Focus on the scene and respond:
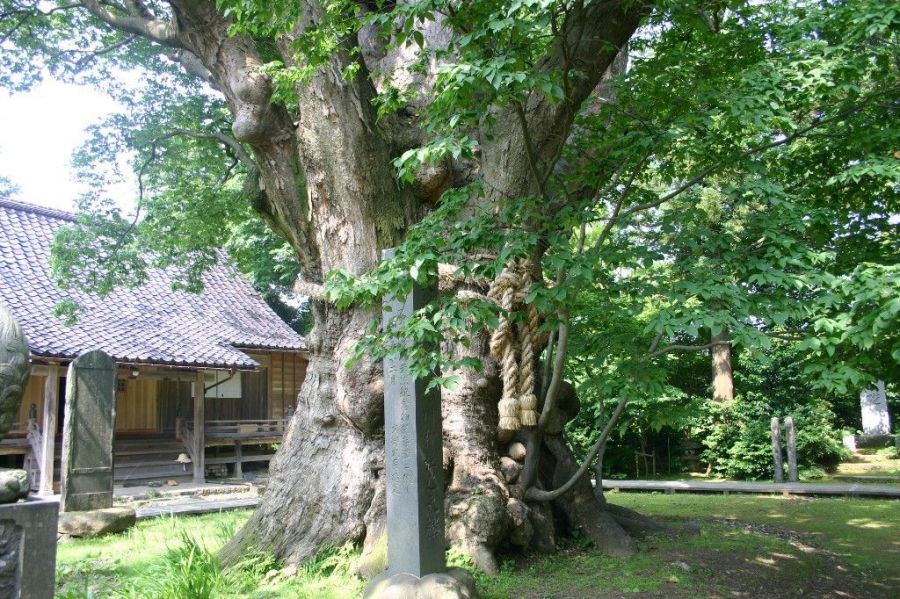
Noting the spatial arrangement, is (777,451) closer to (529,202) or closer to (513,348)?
(513,348)

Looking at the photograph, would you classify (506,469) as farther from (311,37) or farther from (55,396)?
(55,396)

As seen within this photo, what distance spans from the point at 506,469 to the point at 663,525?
9.07 feet

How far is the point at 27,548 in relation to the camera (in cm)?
435

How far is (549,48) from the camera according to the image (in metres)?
5.56

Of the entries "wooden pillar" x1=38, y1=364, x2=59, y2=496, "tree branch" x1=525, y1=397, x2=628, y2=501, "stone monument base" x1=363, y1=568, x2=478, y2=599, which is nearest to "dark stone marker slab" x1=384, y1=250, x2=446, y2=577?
"stone monument base" x1=363, y1=568, x2=478, y2=599

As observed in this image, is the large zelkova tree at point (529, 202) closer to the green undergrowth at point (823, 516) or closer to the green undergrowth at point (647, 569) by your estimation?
the green undergrowth at point (647, 569)

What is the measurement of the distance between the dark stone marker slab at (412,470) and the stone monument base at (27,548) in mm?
2264

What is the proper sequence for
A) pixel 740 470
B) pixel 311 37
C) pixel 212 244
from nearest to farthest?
pixel 311 37, pixel 212 244, pixel 740 470

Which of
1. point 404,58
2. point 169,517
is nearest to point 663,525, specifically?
point 404,58

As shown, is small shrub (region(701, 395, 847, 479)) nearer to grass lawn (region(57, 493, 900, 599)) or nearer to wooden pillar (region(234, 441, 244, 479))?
grass lawn (region(57, 493, 900, 599))

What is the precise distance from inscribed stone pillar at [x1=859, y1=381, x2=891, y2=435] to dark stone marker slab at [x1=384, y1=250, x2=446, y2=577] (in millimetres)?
20646

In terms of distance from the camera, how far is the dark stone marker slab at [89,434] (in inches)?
377

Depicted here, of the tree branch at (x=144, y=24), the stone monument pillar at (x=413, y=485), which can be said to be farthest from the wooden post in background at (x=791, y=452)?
the tree branch at (x=144, y=24)

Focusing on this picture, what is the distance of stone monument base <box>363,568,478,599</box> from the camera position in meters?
4.82
